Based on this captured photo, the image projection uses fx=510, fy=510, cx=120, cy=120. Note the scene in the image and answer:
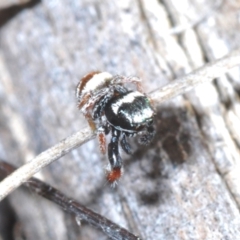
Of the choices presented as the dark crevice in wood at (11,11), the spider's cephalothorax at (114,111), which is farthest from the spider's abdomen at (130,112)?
the dark crevice in wood at (11,11)

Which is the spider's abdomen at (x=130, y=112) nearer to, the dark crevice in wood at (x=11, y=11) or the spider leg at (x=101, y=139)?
the spider leg at (x=101, y=139)

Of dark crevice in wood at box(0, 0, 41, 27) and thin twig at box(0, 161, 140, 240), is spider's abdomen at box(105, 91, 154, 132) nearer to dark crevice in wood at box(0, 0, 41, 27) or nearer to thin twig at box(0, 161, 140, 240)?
thin twig at box(0, 161, 140, 240)

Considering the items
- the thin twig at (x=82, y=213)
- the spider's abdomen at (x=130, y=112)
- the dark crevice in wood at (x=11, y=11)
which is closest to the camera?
the spider's abdomen at (x=130, y=112)

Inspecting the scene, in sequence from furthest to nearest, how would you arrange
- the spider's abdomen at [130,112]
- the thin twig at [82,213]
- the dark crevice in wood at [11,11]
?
1. the dark crevice in wood at [11,11]
2. the thin twig at [82,213]
3. the spider's abdomen at [130,112]

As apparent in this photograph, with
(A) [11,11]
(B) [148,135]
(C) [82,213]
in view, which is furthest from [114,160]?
(A) [11,11]

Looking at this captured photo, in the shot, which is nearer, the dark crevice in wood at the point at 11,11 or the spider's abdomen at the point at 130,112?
the spider's abdomen at the point at 130,112

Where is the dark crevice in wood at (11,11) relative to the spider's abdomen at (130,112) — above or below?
above

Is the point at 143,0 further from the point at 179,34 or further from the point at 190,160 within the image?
the point at 190,160

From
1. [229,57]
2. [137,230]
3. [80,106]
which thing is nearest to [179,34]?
[229,57]
